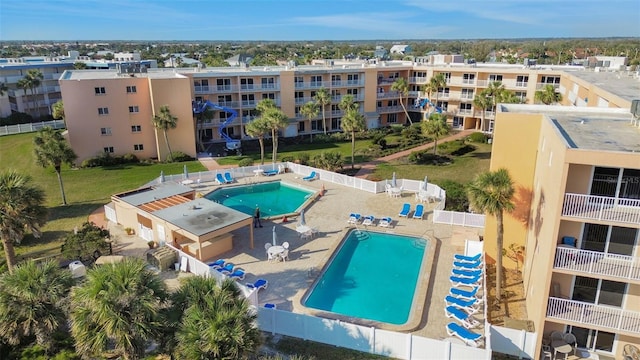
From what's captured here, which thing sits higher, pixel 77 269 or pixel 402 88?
pixel 402 88

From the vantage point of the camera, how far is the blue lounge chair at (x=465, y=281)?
816 inches

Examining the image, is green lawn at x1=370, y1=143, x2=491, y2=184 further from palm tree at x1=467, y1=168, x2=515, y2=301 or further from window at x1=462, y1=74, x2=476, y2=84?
palm tree at x1=467, y1=168, x2=515, y2=301

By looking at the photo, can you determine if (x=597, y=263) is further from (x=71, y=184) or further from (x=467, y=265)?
(x=71, y=184)

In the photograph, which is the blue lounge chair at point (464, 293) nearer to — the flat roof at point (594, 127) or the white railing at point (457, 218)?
the flat roof at point (594, 127)

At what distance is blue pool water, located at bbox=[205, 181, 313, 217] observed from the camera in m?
32.8

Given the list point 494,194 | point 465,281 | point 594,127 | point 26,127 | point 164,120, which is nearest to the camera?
point 594,127

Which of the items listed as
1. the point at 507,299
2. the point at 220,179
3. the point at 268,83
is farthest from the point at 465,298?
the point at 268,83

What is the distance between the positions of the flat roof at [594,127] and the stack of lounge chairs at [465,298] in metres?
7.55

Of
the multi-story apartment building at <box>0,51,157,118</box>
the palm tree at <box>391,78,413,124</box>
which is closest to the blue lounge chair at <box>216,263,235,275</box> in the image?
the palm tree at <box>391,78,413,124</box>

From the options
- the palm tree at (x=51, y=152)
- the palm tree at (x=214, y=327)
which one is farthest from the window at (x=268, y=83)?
the palm tree at (x=214, y=327)

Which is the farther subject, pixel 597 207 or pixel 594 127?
pixel 594 127

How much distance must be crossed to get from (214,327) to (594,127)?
1706 centimetres

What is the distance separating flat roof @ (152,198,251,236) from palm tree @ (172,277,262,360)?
32.4 ft

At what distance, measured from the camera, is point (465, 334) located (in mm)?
16953
